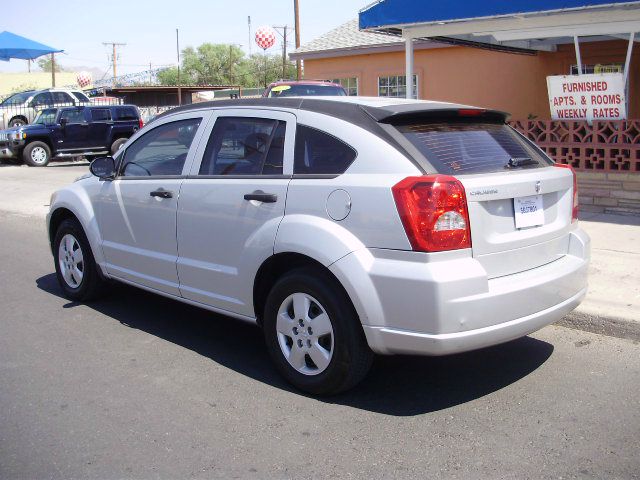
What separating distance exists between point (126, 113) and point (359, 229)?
19.6 m

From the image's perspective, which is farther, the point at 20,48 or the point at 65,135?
the point at 20,48

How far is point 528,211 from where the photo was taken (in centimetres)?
422

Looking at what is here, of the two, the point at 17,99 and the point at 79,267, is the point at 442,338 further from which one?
the point at 17,99

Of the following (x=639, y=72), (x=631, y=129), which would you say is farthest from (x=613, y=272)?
(x=639, y=72)

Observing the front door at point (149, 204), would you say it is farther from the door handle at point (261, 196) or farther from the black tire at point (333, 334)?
the black tire at point (333, 334)

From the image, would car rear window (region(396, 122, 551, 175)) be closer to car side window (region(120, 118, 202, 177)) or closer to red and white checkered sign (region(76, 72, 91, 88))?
car side window (region(120, 118, 202, 177))

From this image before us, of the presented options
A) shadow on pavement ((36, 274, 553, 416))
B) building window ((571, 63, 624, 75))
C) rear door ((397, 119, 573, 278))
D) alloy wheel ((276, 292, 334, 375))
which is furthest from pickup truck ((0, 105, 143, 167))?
rear door ((397, 119, 573, 278))

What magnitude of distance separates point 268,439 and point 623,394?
2.22 meters

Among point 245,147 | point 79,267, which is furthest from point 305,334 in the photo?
point 79,267

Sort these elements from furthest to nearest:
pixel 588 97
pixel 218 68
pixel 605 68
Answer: pixel 218 68 → pixel 605 68 → pixel 588 97

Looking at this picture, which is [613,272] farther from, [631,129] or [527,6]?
[527,6]

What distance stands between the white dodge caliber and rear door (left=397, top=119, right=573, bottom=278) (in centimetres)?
1

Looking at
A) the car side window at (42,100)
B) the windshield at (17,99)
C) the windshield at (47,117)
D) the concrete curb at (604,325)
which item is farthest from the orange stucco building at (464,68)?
the windshield at (17,99)

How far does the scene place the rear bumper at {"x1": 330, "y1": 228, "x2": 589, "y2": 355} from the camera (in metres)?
3.72
